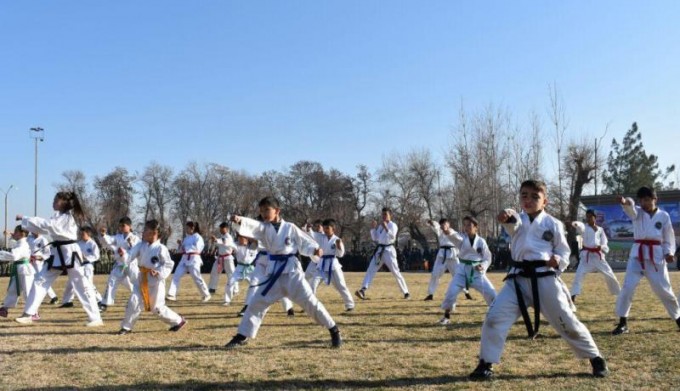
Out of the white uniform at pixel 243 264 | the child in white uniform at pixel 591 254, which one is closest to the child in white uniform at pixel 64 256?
the white uniform at pixel 243 264

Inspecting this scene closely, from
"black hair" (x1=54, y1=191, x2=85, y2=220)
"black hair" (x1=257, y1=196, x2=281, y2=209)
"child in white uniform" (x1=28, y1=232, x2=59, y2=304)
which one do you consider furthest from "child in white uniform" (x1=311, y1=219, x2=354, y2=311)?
"child in white uniform" (x1=28, y1=232, x2=59, y2=304)

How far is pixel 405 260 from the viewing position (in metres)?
37.1

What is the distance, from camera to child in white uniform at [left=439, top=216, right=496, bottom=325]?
953 centimetres

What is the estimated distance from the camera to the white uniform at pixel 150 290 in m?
8.80

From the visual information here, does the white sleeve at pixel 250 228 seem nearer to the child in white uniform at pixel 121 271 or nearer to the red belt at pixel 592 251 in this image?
the child in white uniform at pixel 121 271

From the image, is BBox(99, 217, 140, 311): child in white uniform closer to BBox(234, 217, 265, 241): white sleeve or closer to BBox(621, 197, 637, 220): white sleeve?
BBox(234, 217, 265, 241): white sleeve

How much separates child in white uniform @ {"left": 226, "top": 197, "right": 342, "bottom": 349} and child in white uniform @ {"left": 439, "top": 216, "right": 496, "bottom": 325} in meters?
2.68

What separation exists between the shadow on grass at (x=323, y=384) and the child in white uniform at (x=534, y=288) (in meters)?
0.24

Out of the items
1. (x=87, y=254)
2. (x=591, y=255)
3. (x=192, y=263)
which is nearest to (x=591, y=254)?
(x=591, y=255)

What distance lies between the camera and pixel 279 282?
7.52 meters

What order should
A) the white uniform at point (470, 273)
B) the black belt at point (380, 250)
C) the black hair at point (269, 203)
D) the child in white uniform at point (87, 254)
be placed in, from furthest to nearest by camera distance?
the black belt at point (380, 250) → the child in white uniform at point (87, 254) → the white uniform at point (470, 273) → the black hair at point (269, 203)

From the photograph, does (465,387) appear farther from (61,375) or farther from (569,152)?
(569,152)

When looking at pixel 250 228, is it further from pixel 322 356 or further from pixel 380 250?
pixel 380 250

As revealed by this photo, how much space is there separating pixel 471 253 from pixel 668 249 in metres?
2.86
